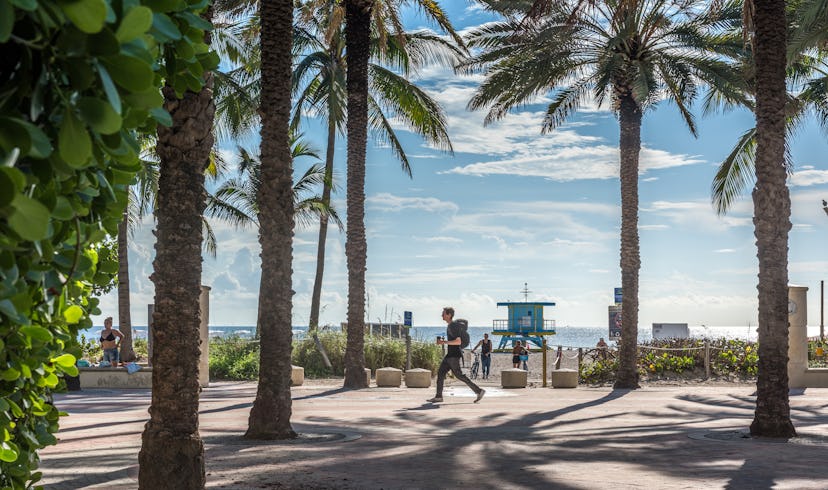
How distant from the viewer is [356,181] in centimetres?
2319

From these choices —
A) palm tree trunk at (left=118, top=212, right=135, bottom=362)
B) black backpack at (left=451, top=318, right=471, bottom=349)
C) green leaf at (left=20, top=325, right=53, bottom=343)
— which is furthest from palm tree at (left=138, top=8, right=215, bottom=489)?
palm tree trunk at (left=118, top=212, right=135, bottom=362)

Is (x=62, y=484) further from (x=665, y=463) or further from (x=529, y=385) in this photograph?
(x=529, y=385)

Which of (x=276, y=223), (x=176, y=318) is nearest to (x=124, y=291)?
(x=276, y=223)

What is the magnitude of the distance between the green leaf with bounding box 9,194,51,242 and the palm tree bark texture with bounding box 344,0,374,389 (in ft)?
67.8

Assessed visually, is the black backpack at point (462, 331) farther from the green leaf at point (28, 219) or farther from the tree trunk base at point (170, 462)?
the green leaf at point (28, 219)

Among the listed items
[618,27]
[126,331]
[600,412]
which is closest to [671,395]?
[600,412]

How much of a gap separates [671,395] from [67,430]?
12654 mm

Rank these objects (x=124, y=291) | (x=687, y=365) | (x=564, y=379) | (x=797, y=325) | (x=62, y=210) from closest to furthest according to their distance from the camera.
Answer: (x=62, y=210)
(x=797, y=325)
(x=564, y=379)
(x=687, y=365)
(x=124, y=291)

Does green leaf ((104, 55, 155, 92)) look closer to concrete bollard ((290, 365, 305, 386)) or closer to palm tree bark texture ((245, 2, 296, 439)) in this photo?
palm tree bark texture ((245, 2, 296, 439))

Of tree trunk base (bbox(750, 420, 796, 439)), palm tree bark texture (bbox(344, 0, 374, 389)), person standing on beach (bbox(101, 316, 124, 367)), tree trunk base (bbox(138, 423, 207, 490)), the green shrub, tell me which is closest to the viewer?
tree trunk base (bbox(138, 423, 207, 490))

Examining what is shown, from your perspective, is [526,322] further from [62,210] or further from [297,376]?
[62,210]

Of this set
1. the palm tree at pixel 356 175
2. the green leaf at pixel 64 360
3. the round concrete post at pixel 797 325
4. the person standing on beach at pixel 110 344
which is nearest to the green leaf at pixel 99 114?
the green leaf at pixel 64 360

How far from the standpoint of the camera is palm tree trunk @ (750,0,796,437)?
12.1 m

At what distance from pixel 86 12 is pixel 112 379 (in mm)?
22978
